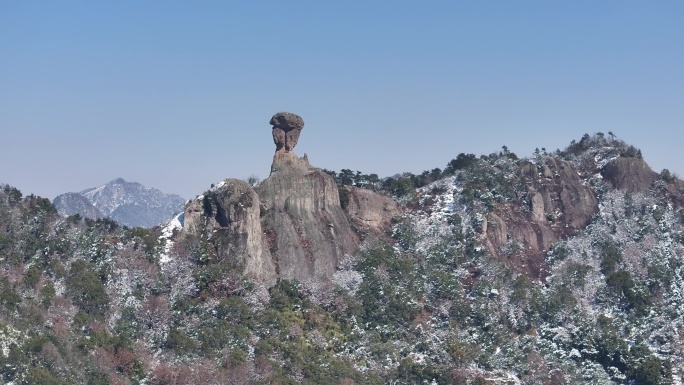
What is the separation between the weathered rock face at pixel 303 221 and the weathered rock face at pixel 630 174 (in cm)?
2644

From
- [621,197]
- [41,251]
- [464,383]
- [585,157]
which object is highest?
[585,157]

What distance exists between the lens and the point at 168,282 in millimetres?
72438

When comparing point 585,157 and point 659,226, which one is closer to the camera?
point 659,226

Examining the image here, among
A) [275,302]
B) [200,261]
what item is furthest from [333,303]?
[200,261]

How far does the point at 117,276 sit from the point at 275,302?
11.0m

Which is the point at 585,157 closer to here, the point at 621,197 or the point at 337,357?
the point at 621,197

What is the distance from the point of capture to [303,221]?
79.5m

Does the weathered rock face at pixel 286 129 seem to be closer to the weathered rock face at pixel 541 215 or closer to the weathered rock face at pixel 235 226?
the weathered rock face at pixel 235 226

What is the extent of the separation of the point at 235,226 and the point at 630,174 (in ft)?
125

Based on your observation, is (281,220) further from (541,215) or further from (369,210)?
(541,215)

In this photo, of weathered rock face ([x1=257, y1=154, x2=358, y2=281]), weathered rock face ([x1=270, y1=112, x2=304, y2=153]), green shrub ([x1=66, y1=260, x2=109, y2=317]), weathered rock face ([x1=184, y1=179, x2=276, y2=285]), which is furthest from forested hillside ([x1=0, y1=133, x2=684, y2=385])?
weathered rock face ([x1=270, y1=112, x2=304, y2=153])

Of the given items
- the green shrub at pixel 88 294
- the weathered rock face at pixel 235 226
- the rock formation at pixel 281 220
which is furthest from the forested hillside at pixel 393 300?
the rock formation at pixel 281 220

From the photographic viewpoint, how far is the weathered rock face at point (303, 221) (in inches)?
3031

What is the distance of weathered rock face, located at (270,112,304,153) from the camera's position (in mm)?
80875
